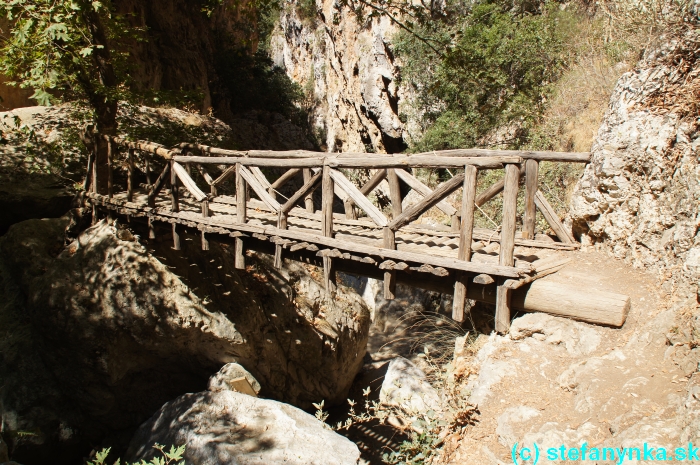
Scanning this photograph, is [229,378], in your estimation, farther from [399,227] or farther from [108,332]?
[399,227]

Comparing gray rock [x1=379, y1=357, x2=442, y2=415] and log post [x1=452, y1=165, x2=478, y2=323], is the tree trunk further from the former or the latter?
gray rock [x1=379, y1=357, x2=442, y2=415]

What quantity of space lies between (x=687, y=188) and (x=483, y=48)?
29.9 ft

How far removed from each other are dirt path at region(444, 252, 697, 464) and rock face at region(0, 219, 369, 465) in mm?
4660

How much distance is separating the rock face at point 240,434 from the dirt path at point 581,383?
1.89m

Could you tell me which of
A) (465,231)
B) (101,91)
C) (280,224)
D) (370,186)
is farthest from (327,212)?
(101,91)

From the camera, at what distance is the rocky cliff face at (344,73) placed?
18.0 m

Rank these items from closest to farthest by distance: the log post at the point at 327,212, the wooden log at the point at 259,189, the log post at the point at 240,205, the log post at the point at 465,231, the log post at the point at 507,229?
the log post at the point at 507,229, the log post at the point at 465,231, the log post at the point at 327,212, the wooden log at the point at 259,189, the log post at the point at 240,205

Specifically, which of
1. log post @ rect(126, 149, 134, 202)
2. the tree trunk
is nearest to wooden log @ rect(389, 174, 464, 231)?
log post @ rect(126, 149, 134, 202)

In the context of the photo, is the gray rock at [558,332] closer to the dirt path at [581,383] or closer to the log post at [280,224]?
the dirt path at [581,383]

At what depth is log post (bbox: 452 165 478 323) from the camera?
3.92 meters

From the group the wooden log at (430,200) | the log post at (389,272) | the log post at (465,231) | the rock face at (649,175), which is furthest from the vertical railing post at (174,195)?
the rock face at (649,175)

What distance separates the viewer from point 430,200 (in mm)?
4234

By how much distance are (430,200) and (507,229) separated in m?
0.74

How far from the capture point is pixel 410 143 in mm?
16828
